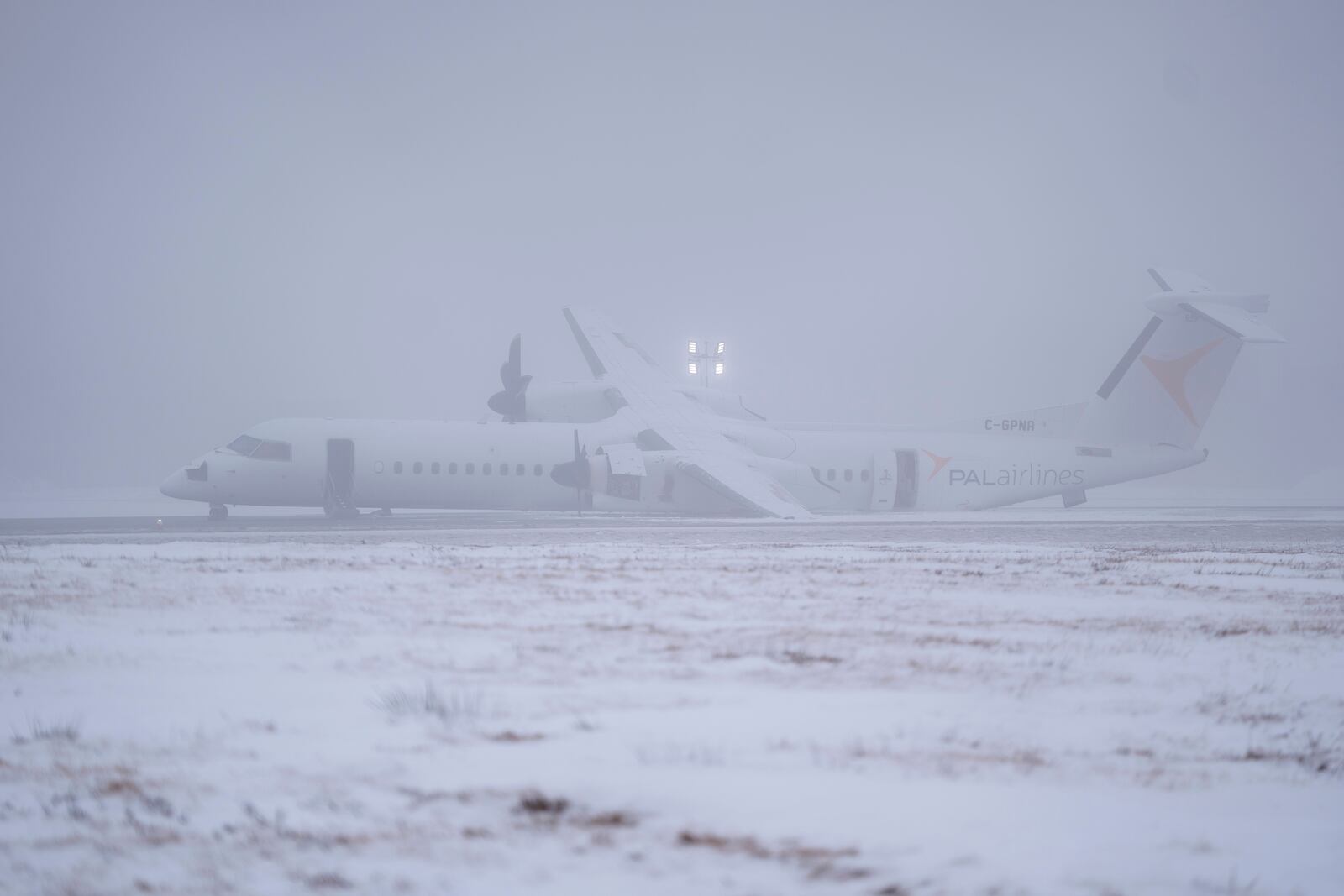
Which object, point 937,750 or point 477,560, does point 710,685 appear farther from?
point 477,560

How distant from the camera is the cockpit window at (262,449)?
2605cm

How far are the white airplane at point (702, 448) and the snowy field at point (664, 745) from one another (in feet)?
53.2

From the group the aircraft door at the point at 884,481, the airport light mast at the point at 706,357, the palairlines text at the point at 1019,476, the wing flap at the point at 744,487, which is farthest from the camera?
the airport light mast at the point at 706,357

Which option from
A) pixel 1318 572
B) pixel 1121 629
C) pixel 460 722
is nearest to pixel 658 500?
pixel 1318 572

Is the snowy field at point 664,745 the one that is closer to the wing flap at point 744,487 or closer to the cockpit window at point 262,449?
the wing flap at point 744,487

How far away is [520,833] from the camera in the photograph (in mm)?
2242

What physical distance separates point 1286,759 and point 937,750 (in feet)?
3.90

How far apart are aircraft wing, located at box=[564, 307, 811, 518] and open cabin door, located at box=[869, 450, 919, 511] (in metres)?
4.34

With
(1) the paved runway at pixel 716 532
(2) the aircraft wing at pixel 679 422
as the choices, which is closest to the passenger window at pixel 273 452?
(1) the paved runway at pixel 716 532

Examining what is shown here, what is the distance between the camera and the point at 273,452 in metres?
26.1

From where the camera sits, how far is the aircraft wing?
20.1m

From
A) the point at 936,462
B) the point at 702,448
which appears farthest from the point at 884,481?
the point at 702,448

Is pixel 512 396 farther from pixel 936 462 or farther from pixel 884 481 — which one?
pixel 936 462

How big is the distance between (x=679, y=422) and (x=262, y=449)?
12.5 metres
